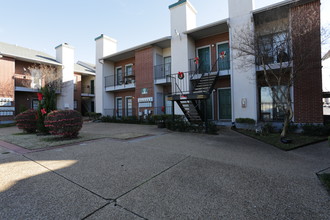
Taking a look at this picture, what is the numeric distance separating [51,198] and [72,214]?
597mm

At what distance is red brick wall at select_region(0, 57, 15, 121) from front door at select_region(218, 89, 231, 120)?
18137mm

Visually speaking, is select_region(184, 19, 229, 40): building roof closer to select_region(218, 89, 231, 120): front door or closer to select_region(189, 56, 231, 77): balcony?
select_region(189, 56, 231, 77): balcony

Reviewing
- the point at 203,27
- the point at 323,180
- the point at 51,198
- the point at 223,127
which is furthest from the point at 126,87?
the point at 323,180

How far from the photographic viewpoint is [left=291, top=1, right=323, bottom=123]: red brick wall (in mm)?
5953

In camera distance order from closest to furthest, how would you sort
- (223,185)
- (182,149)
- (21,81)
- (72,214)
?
1. (72,214)
2. (223,185)
3. (182,149)
4. (21,81)

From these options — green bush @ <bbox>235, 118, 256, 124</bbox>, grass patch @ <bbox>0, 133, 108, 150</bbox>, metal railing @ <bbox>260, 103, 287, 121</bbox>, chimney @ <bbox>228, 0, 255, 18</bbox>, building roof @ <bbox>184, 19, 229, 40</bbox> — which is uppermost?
chimney @ <bbox>228, 0, 255, 18</bbox>

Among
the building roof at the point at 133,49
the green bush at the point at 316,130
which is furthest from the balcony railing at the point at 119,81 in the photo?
the green bush at the point at 316,130

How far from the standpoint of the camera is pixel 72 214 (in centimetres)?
186

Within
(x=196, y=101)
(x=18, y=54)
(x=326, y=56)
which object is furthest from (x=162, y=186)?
(x=18, y=54)

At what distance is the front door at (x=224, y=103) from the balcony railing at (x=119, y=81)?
7.87 m

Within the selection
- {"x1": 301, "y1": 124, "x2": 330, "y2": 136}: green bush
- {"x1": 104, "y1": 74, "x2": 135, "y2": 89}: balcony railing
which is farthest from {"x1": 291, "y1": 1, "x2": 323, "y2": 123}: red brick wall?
{"x1": 104, "y1": 74, "x2": 135, "y2": 89}: balcony railing

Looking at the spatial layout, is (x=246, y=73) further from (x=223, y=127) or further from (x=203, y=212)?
(x=203, y=212)

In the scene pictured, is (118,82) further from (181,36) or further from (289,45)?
(289,45)

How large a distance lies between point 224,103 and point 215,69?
94.8 inches
